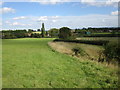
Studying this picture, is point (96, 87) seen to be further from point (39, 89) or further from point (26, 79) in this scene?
point (26, 79)

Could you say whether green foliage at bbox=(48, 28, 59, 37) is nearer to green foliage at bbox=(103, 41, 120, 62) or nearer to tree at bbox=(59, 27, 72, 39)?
tree at bbox=(59, 27, 72, 39)

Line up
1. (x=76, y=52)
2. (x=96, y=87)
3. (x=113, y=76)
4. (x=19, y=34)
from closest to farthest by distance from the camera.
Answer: (x=96, y=87) → (x=113, y=76) → (x=76, y=52) → (x=19, y=34)

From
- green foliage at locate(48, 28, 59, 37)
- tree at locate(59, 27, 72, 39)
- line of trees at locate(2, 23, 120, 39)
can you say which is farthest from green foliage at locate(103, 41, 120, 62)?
green foliage at locate(48, 28, 59, 37)

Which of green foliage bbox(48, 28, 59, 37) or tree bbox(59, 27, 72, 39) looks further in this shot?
green foliage bbox(48, 28, 59, 37)

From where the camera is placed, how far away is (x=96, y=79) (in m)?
6.60

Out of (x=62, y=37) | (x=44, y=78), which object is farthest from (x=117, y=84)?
(x=62, y=37)

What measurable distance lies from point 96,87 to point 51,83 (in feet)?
6.06

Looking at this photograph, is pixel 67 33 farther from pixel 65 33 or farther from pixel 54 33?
pixel 54 33

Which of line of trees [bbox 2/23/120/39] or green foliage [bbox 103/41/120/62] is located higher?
line of trees [bbox 2/23/120/39]

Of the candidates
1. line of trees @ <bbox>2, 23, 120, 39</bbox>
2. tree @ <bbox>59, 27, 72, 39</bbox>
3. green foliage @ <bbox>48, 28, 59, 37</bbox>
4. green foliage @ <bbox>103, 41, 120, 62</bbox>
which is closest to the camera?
green foliage @ <bbox>103, 41, 120, 62</bbox>

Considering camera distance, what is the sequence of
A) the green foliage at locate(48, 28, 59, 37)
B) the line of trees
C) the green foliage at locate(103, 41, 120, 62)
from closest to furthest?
1. the green foliage at locate(103, 41, 120, 62)
2. the line of trees
3. the green foliage at locate(48, 28, 59, 37)

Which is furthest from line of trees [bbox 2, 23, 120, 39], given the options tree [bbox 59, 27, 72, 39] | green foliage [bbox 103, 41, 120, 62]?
green foliage [bbox 103, 41, 120, 62]

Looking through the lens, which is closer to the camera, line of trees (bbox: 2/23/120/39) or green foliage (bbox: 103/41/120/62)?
green foliage (bbox: 103/41/120/62)

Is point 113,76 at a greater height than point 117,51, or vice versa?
point 117,51
